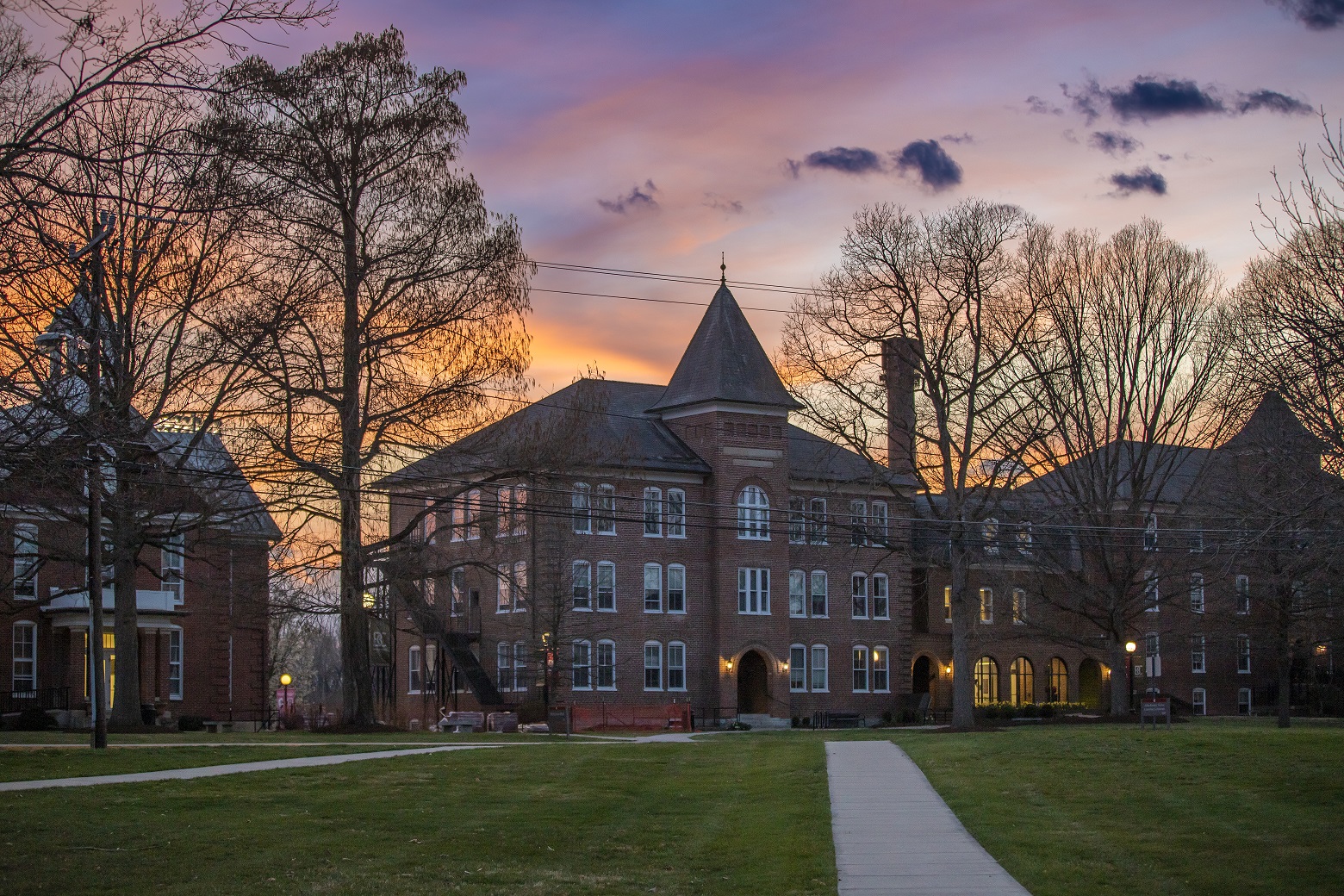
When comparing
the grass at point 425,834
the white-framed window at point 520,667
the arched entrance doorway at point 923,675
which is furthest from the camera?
the arched entrance doorway at point 923,675

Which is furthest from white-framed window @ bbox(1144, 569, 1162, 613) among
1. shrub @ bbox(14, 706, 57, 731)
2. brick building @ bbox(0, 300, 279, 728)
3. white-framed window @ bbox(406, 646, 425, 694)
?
shrub @ bbox(14, 706, 57, 731)

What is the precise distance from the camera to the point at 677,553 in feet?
185

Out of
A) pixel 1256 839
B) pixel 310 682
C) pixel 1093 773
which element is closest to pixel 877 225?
pixel 1093 773

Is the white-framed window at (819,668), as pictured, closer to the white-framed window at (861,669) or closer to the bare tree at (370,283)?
the white-framed window at (861,669)

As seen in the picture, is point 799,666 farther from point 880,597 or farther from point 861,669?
point 880,597

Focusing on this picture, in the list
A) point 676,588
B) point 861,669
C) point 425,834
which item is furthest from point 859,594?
point 425,834

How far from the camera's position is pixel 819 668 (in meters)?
60.2

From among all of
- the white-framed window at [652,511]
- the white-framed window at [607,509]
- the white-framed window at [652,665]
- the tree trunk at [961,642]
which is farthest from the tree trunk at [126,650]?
the white-framed window at [652,665]

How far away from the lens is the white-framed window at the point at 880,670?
62.1 meters

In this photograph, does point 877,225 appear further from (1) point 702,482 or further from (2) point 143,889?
(2) point 143,889

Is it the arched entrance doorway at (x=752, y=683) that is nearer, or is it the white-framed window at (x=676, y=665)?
the white-framed window at (x=676, y=665)

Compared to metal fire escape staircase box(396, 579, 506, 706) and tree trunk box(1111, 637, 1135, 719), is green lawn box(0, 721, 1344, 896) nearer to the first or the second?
tree trunk box(1111, 637, 1135, 719)

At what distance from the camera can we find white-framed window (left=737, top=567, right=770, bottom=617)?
5694 cm

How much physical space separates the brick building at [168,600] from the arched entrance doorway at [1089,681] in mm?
40513
